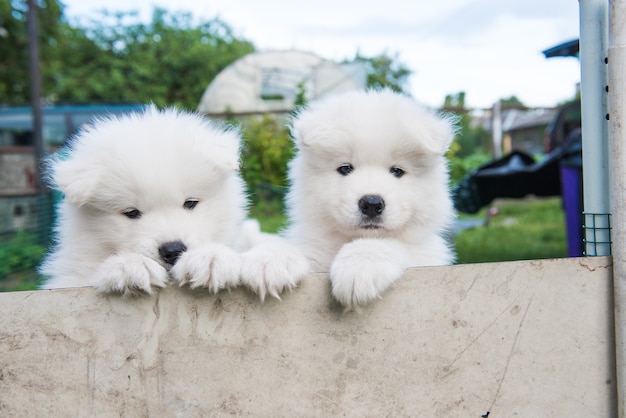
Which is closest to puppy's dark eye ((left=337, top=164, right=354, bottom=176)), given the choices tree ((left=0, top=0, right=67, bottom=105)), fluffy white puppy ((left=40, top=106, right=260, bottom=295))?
fluffy white puppy ((left=40, top=106, right=260, bottom=295))

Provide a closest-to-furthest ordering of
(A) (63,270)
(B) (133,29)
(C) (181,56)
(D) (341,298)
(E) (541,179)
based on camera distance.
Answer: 1. (D) (341,298)
2. (A) (63,270)
3. (E) (541,179)
4. (C) (181,56)
5. (B) (133,29)

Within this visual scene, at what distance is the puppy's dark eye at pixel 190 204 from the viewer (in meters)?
2.66

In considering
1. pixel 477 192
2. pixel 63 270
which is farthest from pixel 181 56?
pixel 63 270

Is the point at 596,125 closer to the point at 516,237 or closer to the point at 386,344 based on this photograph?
the point at 386,344

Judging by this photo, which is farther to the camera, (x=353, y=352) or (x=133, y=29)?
(x=133, y=29)

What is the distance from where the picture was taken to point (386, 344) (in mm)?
2018

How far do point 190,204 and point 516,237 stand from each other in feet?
24.4

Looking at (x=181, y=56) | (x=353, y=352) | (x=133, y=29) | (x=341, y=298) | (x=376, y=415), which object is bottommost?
(x=376, y=415)

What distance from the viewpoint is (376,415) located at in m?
2.02

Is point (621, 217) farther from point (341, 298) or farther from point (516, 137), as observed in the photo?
point (516, 137)

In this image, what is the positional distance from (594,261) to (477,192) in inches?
195

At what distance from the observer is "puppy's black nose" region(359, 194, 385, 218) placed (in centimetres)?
256

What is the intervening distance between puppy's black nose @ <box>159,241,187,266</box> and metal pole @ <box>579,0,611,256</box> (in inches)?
62.7

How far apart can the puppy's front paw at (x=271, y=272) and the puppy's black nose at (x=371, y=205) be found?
57 centimetres
